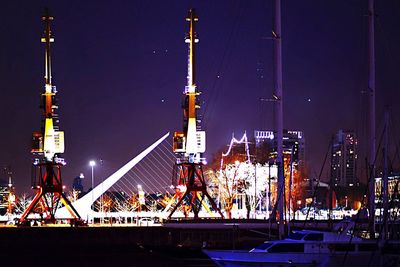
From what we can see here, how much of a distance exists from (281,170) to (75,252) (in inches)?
809

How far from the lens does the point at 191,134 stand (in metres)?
87.4

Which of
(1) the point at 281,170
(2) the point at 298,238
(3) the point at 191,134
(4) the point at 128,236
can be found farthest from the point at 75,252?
(3) the point at 191,134

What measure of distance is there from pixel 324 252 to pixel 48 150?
5905cm

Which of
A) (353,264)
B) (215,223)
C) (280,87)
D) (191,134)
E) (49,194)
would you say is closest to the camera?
(353,264)

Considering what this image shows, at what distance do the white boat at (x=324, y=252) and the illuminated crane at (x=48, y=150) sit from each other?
56.2 meters

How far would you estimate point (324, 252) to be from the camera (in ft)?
124

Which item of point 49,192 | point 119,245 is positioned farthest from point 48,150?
point 119,245

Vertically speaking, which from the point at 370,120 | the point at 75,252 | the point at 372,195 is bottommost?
the point at 75,252

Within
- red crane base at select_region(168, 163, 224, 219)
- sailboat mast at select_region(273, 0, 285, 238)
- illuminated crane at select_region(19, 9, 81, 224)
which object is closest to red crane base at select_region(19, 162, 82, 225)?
illuminated crane at select_region(19, 9, 81, 224)

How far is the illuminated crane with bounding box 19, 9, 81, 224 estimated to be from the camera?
3639 inches

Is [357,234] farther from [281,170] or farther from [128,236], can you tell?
[128,236]

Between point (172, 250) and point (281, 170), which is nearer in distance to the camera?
point (281, 170)

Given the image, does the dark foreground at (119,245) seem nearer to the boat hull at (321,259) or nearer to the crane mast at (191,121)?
the boat hull at (321,259)

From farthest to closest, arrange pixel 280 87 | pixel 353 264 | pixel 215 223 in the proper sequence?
pixel 215 223
pixel 280 87
pixel 353 264
